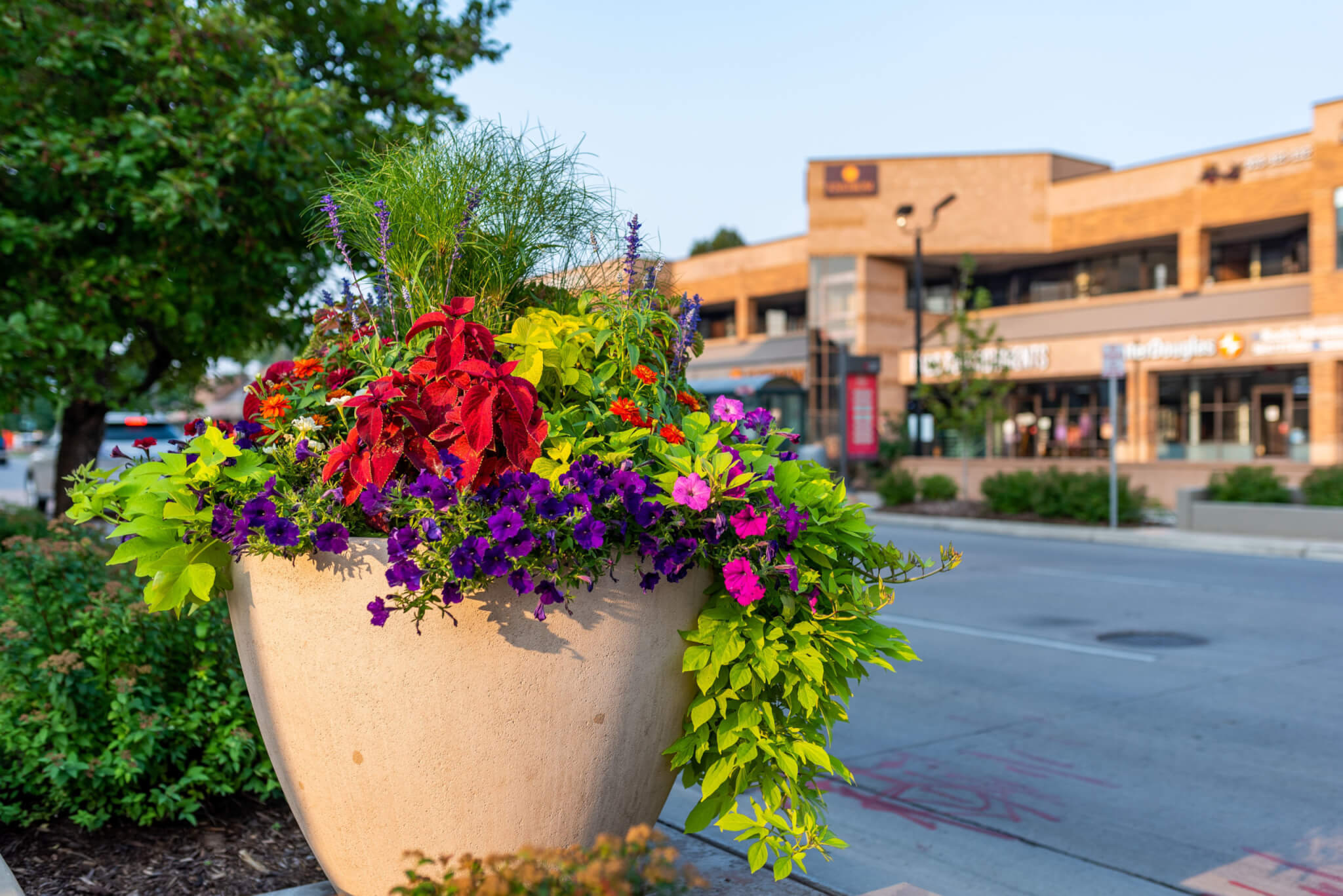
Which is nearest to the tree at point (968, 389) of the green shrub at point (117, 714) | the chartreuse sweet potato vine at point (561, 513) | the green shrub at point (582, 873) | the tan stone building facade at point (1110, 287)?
the tan stone building facade at point (1110, 287)

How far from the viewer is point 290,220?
7828mm

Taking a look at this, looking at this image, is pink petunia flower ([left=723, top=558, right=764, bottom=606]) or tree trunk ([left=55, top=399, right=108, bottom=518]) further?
tree trunk ([left=55, top=399, right=108, bottom=518])

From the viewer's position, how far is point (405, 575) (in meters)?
2.38

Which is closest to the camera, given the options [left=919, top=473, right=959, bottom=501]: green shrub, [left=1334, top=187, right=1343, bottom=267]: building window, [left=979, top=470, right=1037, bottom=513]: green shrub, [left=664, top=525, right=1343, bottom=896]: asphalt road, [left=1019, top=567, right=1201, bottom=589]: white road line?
[left=664, top=525, right=1343, bottom=896]: asphalt road

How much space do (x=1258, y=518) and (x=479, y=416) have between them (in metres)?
17.4

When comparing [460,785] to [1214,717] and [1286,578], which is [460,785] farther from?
[1286,578]

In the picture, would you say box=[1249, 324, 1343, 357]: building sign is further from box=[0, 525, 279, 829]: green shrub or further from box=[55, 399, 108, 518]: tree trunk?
box=[0, 525, 279, 829]: green shrub

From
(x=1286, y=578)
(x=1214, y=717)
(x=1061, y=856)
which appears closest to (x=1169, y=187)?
(x=1286, y=578)

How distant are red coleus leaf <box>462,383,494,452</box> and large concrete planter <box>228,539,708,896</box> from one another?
1.09ft

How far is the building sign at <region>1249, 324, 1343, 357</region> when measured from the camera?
30672 millimetres

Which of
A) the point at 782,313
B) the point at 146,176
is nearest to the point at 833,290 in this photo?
the point at 782,313

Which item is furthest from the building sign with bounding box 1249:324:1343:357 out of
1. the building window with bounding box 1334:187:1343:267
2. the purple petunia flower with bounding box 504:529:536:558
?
the purple petunia flower with bounding box 504:529:536:558

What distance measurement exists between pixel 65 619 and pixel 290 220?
440 centimetres

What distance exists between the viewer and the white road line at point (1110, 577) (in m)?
12.1
